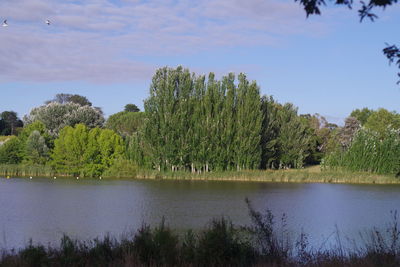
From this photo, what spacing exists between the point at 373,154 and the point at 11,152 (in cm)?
3434

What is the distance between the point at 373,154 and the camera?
44.7 meters

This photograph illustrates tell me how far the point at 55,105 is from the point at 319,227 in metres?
47.1

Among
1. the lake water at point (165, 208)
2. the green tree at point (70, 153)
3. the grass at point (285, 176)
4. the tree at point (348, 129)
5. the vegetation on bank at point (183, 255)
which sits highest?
the tree at point (348, 129)

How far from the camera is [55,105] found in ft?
197

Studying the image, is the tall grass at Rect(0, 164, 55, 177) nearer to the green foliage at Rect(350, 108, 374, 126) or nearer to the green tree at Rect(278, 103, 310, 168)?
the green tree at Rect(278, 103, 310, 168)

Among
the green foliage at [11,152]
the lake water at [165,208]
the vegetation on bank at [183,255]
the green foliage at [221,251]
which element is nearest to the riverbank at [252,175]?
the green foliage at [11,152]

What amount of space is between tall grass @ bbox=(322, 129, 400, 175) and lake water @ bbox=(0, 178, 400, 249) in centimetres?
647

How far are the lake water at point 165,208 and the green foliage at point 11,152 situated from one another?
422 inches

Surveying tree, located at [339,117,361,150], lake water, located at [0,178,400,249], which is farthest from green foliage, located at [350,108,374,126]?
lake water, located at [0,178,400,249]

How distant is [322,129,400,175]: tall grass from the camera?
146 feet

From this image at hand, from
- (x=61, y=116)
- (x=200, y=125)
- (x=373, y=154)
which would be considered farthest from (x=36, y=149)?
(x=373, y=154)

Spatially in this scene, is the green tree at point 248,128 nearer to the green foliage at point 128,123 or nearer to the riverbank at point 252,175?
the riverbank at point 252,175

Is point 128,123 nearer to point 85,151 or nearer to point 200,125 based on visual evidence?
point 85,151

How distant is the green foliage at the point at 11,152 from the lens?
4866 cm
